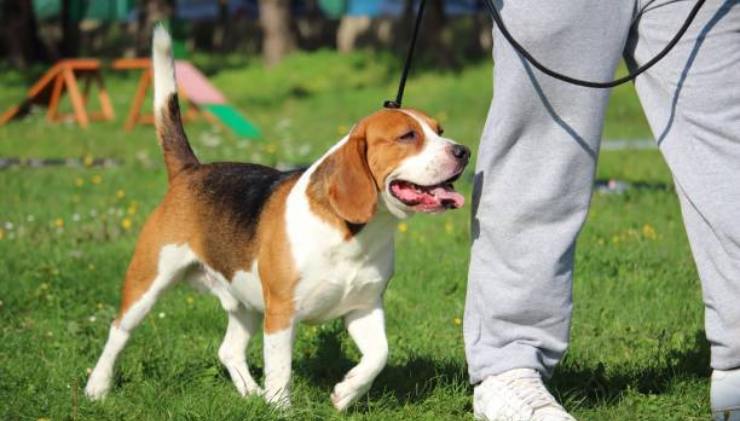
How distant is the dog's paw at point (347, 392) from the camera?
14.3 ft

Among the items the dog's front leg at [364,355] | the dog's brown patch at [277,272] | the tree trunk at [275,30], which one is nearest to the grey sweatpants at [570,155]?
the dog's front leg at [364,355]

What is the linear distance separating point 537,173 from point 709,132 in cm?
57

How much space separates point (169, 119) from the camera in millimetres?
5477

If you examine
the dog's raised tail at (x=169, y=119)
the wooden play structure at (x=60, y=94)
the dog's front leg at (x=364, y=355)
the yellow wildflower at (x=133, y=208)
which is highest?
the dog's raised tail at (x=169, y=119)

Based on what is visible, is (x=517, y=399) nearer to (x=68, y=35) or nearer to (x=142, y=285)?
(x=142, y=285)

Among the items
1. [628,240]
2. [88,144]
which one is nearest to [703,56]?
[628,240]

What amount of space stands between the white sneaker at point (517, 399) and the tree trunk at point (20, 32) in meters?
25.3

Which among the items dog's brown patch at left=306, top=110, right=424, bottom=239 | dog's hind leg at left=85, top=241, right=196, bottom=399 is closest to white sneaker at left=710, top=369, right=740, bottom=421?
dog's brown patch at left=306, top=110, right=424, bottom=239

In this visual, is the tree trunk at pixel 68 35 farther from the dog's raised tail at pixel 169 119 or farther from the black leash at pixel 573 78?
the black leash at pixel 573 78

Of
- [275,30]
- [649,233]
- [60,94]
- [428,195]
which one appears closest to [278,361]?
[428,195]

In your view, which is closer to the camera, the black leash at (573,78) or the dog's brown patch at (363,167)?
the black leash at (573,78)

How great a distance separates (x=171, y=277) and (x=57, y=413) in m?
0.82

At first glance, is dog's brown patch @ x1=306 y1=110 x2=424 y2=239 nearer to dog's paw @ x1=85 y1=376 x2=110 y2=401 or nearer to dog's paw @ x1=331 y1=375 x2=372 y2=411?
dog's paw @ x1=331 y1=375 x2=372 y2=411

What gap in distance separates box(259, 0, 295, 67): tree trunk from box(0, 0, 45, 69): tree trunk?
6.20m
